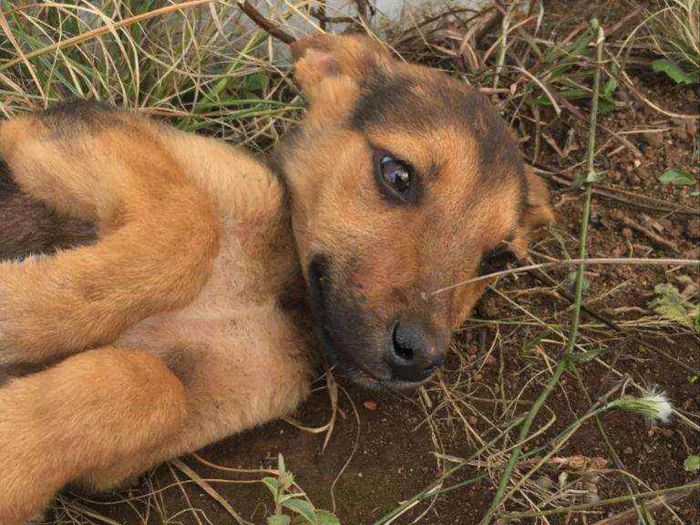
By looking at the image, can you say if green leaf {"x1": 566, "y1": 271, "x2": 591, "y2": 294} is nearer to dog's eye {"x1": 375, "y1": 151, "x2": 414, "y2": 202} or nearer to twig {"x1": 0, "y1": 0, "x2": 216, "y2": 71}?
dog's eye {"x1": 375, "y1": 151, "x2": 414, "y2": 202}

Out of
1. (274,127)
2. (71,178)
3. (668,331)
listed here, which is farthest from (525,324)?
(71,178)

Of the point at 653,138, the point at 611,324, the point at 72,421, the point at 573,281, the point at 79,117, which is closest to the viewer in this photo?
the point at 72,421

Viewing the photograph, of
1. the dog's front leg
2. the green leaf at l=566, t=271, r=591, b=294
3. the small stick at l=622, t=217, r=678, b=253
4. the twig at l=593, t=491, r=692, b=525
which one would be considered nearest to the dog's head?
the green leaf at l=566, t=271, r=591, b=294

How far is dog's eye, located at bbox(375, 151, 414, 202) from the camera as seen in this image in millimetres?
3160

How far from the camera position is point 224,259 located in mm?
3275

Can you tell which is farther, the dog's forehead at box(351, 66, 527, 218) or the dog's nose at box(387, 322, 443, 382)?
the dog's forehead at box(351, 66, 527, 218)

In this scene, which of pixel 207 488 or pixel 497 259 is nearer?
pixel 207 488

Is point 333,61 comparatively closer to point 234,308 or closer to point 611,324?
point 234,308

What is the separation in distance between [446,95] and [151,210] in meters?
1.41

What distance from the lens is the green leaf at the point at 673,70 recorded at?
4.80 m

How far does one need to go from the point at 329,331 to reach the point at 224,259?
1.83 ft

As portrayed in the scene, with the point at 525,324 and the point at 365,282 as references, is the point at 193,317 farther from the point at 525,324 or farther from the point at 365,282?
the point at 525,324

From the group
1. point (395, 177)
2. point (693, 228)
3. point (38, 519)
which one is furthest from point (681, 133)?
point (38, 519)

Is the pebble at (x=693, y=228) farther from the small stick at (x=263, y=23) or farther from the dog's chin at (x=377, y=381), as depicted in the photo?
→ the small stick at (x=263, y=23)
